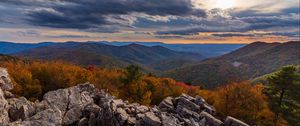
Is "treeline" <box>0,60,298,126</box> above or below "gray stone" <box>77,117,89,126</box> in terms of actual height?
below

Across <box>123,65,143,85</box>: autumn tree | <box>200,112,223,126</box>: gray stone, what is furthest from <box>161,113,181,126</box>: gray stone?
<box>123,65,143,85</box>: autumn tree

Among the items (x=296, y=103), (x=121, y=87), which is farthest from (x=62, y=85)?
(x=296, y=103)

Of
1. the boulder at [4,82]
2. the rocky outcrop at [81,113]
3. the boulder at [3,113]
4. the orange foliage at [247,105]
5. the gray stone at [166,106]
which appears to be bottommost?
the orange foliage at [247,105]

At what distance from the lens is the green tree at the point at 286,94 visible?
64250mm

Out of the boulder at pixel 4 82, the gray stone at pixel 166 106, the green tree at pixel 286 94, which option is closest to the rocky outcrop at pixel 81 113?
the gray stone at pixel 166 106

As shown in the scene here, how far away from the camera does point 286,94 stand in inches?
2589

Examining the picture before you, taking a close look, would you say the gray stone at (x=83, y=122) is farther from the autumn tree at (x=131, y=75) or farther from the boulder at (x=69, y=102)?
the autumn tree at (x=131, y=75)

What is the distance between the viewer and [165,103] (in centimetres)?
5875

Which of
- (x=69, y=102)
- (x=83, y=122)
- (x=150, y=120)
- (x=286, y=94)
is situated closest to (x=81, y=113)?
(x=83, y=122)

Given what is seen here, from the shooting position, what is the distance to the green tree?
64250 millimetres

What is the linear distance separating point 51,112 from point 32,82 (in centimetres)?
4457

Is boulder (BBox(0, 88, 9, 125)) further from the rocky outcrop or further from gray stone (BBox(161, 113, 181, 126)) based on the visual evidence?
gray stone (BBox(161, 113, 181, 126))

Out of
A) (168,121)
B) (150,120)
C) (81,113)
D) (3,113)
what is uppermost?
(3,113)

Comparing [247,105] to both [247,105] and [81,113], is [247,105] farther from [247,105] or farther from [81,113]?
[81,113]
